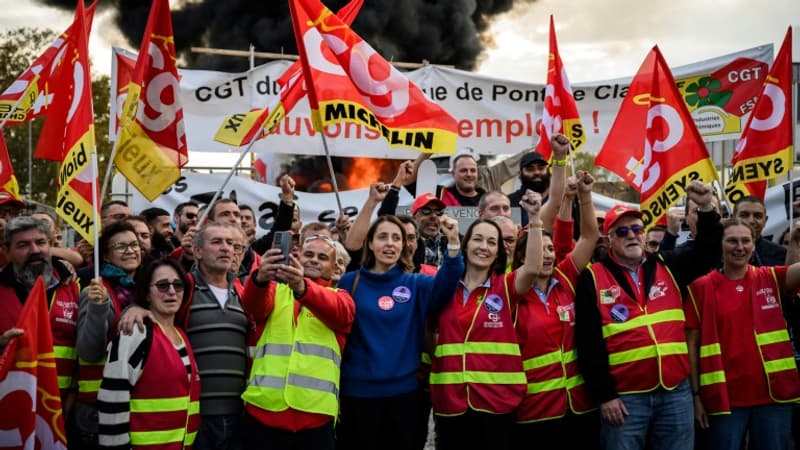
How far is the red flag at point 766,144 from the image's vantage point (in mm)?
7258

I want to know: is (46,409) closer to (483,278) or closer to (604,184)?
(483,278)

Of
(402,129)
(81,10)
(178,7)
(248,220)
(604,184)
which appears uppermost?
(178,7)

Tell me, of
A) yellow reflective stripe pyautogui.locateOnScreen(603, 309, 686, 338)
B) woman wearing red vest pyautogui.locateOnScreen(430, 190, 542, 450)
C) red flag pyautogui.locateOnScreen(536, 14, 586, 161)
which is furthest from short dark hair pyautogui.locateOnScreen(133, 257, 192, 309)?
red flag pyautogui.locateOnScreen(536, 14, 586, 161)

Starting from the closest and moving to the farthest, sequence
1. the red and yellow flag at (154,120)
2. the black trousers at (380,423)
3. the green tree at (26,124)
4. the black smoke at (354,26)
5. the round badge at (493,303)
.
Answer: the black trousers at (380,423), the round badge at (493,303), the red and yellow flag at (154,120), the black smoke at (354,26), the green tree at (26,124)

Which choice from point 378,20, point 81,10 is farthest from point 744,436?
point 378,20

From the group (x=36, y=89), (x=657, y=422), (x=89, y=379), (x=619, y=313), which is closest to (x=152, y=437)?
(x=89, y=379)

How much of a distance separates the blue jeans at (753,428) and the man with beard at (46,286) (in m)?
3.75

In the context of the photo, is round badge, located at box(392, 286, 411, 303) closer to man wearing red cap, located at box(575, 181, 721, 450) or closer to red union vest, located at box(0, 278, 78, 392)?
man wearing red cap, located at box(575, 181, 721, 450)

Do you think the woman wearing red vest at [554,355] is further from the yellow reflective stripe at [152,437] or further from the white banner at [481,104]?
the white banner at [481,104]

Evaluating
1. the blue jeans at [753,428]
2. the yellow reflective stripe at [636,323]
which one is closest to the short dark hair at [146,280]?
the yellow reflective stripe at [636,323]

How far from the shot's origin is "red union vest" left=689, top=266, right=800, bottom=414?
560cm

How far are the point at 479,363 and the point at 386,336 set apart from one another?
A: 55 centimetres

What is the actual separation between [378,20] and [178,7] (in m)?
6.35

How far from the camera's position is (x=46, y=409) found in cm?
473
